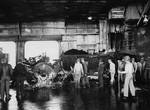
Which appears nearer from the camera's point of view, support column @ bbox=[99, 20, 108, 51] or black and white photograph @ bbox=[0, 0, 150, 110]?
black and white photograph @ bbox=[0, 0, 150, 110]

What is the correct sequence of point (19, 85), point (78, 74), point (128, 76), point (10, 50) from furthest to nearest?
point (10, 50) < point (78, 74) < point (19, 85) < point (128, 76)

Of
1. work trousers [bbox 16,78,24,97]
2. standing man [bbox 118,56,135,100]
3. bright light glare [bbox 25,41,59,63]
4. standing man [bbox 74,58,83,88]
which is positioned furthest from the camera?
bright light glare [bbox 25,41,59,63]

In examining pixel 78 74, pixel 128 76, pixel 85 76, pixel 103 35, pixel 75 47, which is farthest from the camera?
pixel 75 47

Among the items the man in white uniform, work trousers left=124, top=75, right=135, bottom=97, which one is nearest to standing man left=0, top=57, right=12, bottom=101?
work trousers left=124, top=75, right=135, bottom=97

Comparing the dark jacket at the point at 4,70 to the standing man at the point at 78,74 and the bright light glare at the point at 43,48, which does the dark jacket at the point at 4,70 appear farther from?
the bright light glare at the point at 43,48

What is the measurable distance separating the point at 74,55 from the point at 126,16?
6530mm

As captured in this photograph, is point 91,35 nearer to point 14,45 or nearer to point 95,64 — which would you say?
point 95,64

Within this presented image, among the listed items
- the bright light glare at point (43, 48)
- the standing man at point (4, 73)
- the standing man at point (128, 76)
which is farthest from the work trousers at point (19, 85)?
the bright light glare at point (43, 48)

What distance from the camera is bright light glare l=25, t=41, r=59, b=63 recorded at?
24.7 meters

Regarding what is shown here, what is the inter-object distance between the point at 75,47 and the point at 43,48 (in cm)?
361

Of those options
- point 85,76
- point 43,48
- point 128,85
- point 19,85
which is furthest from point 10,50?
point 128,85

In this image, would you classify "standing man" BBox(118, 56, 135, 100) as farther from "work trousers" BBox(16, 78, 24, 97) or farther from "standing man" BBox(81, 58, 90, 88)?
"standing man" BBox(81, 58, 90, 88)

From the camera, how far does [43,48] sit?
2495 cm

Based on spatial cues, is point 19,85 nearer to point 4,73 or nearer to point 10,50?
point 4,73
